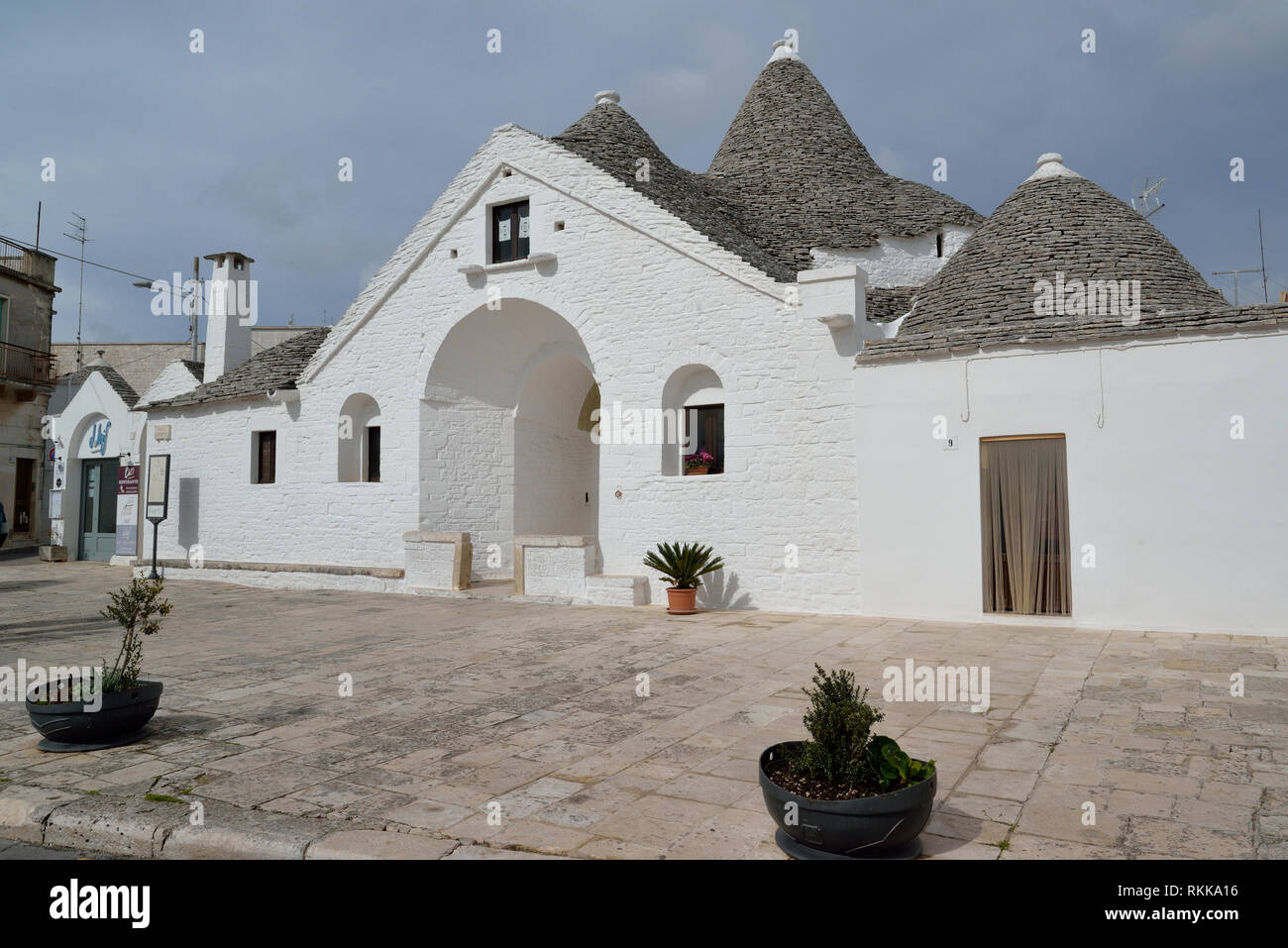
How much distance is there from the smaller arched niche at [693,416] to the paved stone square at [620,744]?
3.68 meters

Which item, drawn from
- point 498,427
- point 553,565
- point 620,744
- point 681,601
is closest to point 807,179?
point 498,427

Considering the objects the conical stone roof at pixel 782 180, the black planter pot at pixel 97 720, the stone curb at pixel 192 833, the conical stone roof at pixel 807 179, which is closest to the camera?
the stone curb at pixel 192 833

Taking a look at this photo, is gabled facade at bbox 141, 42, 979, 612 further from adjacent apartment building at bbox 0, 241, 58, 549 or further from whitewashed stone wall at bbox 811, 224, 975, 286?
adjacent apartment building at bbox 0, 241, 58, 549

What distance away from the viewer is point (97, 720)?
16.8 feet

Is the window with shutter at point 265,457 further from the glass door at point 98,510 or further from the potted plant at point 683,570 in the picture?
the potted plant at point 683,570

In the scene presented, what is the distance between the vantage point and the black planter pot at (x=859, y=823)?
329 cm

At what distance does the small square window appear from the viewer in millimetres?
14305

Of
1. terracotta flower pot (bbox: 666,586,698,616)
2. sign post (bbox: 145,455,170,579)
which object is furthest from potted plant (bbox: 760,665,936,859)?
sign post (bbox: 145,455,170,579)

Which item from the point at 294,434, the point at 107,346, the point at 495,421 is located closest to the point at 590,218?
the point at 495,421

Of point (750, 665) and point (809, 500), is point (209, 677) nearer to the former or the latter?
point (750, 665)

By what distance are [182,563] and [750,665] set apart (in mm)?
14286

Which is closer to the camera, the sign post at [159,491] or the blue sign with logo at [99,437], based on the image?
the sign post at [159,491]

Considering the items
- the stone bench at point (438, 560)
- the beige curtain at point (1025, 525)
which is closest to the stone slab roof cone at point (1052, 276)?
the beige curtain at point (1025, 525)

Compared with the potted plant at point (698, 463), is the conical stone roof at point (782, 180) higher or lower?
higher
